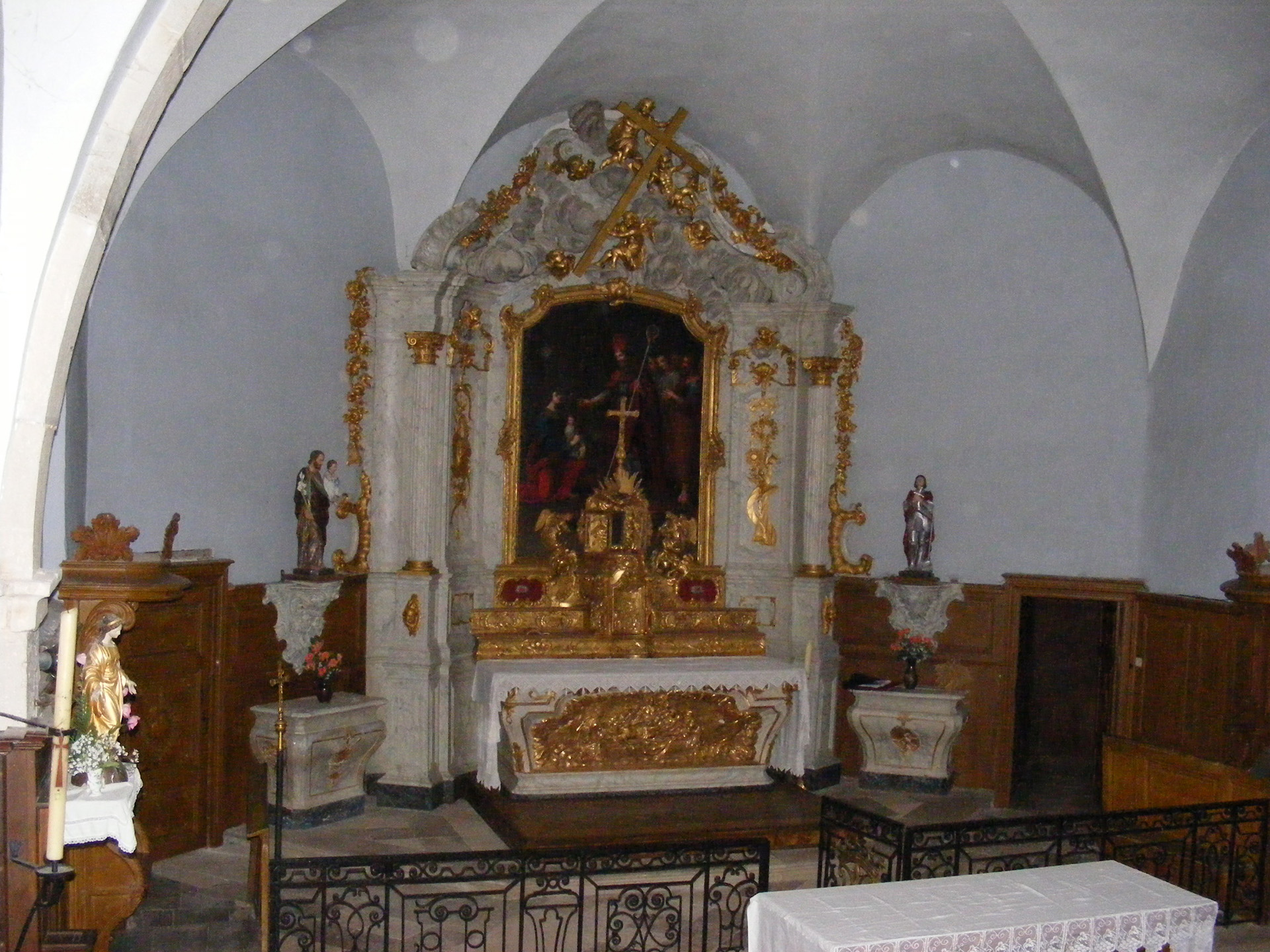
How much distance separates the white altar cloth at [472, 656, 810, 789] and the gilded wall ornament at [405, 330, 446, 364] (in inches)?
94.5


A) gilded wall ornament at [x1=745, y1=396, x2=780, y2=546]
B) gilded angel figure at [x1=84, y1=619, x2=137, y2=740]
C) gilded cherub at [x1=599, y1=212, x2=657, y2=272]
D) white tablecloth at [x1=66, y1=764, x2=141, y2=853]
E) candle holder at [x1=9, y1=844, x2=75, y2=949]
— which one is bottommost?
white tablecloth at [x1=66, y1=764, x2=141, y2=853]

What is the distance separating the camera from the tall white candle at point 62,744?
3.92 m

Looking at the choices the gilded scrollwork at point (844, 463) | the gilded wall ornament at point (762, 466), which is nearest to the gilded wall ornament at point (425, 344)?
the gilded wall ornament at point (762, 466)

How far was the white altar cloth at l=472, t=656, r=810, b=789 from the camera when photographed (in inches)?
366

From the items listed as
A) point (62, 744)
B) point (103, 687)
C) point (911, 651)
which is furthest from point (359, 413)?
point (62, 744)

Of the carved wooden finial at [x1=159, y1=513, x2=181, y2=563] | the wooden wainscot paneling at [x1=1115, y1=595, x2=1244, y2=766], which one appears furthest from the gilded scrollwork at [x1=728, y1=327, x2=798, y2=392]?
the carved wooden finial at [x1=159, y1=513, x2=181, y2=563]

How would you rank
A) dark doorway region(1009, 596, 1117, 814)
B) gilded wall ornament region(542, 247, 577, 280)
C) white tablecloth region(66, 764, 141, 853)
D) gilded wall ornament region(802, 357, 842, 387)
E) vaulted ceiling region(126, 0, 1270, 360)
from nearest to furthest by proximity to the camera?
white tablecloth region(66, 764, 141, 853) → vaulted ceiling region(126, 0, 1270, 360) → gilded wall ornament region(542, 247, 577, 280) → gilded wall ornament region(802, 357, 842, 387) → dark doorway region(1009, 596, 1117, 814)

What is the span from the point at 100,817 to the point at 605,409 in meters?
5.70

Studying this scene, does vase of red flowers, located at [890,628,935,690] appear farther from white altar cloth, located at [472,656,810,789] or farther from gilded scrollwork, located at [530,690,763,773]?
gilded scrollwork, located at [530,690,763,773]

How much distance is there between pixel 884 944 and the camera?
507 cm

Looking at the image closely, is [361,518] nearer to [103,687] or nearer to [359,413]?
[359,413]

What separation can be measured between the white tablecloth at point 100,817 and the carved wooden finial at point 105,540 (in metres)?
1.24

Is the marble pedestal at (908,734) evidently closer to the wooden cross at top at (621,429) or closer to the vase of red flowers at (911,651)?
the vase of red flowers at (911,651)

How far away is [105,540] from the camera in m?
6.37
